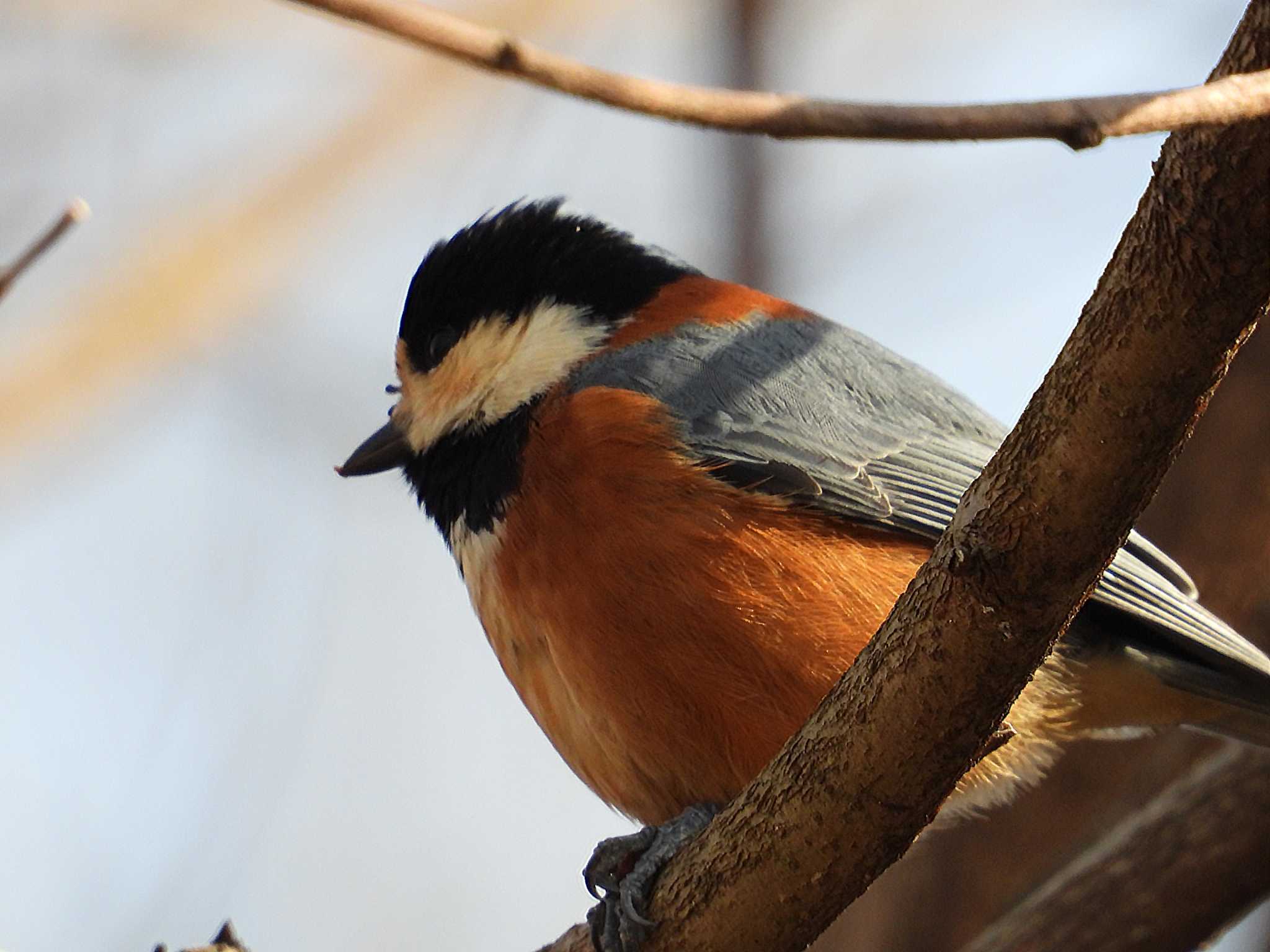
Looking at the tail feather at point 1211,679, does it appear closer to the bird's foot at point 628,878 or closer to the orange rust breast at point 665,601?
the orange rust breast at point 665,601

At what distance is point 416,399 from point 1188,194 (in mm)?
2671

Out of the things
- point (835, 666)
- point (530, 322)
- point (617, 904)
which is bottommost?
point (617, 904)

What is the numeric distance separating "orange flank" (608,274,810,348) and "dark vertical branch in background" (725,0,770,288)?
246 cm

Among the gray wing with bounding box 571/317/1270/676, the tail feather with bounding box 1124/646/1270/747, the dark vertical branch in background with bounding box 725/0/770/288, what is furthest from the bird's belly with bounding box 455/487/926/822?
the dark vertical branch in background with bounding box 725/0/770/288

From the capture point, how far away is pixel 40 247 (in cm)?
207

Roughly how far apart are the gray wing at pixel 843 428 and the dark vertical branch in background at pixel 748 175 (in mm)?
2577

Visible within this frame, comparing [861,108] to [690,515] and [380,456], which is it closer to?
[690,515]

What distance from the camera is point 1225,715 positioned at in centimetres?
400

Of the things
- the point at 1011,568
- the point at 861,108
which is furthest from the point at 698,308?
the point at 861,108

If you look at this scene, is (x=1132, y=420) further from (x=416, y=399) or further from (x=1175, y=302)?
(x=416, y=399)

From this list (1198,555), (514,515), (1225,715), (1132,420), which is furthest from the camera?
(1198,555)

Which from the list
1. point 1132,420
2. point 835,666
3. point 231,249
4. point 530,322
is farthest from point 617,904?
point 231,249

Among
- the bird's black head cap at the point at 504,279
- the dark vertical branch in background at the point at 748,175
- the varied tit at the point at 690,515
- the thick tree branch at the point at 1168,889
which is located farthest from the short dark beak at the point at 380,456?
the dark vertical branch in background at the point at 748,175

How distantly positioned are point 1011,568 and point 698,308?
198 cm
